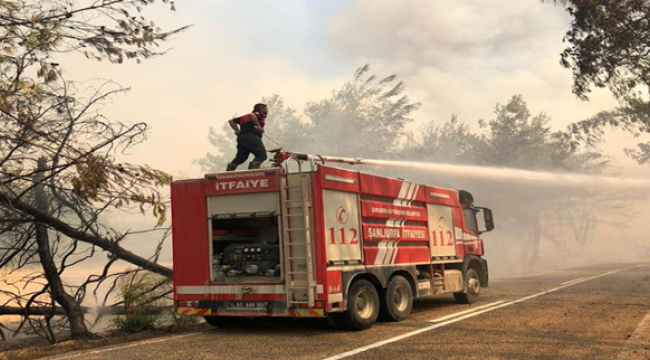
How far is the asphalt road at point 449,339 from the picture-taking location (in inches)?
261

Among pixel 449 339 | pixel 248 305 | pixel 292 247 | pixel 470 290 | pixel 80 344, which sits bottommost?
pixel 449 339

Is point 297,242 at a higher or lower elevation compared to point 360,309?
higher

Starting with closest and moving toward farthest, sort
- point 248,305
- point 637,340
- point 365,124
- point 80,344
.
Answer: point 637,340, point 80,344, point 248,305, point 365,124

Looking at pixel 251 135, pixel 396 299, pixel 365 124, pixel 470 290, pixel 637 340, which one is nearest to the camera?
pixel 637 340

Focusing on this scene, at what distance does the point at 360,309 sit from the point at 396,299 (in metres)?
1.14

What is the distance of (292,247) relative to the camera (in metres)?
8.25

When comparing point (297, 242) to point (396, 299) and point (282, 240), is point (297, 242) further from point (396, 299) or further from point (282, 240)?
point (396, 299)

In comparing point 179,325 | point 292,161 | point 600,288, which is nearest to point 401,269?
point 292,161

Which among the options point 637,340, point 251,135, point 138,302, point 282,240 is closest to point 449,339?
point 637,340

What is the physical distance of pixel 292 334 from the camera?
8.38 metres

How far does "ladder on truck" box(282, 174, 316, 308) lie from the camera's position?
8.02 meters

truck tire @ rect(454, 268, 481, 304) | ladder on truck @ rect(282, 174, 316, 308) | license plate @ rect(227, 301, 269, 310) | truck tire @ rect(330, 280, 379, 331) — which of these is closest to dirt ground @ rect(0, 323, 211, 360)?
license plate @ rect(227, 301, 269, 310)

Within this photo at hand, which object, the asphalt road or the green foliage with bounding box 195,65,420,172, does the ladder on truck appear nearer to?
the asphalt road

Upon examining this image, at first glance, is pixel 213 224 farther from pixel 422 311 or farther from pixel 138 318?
pixel 422 311
